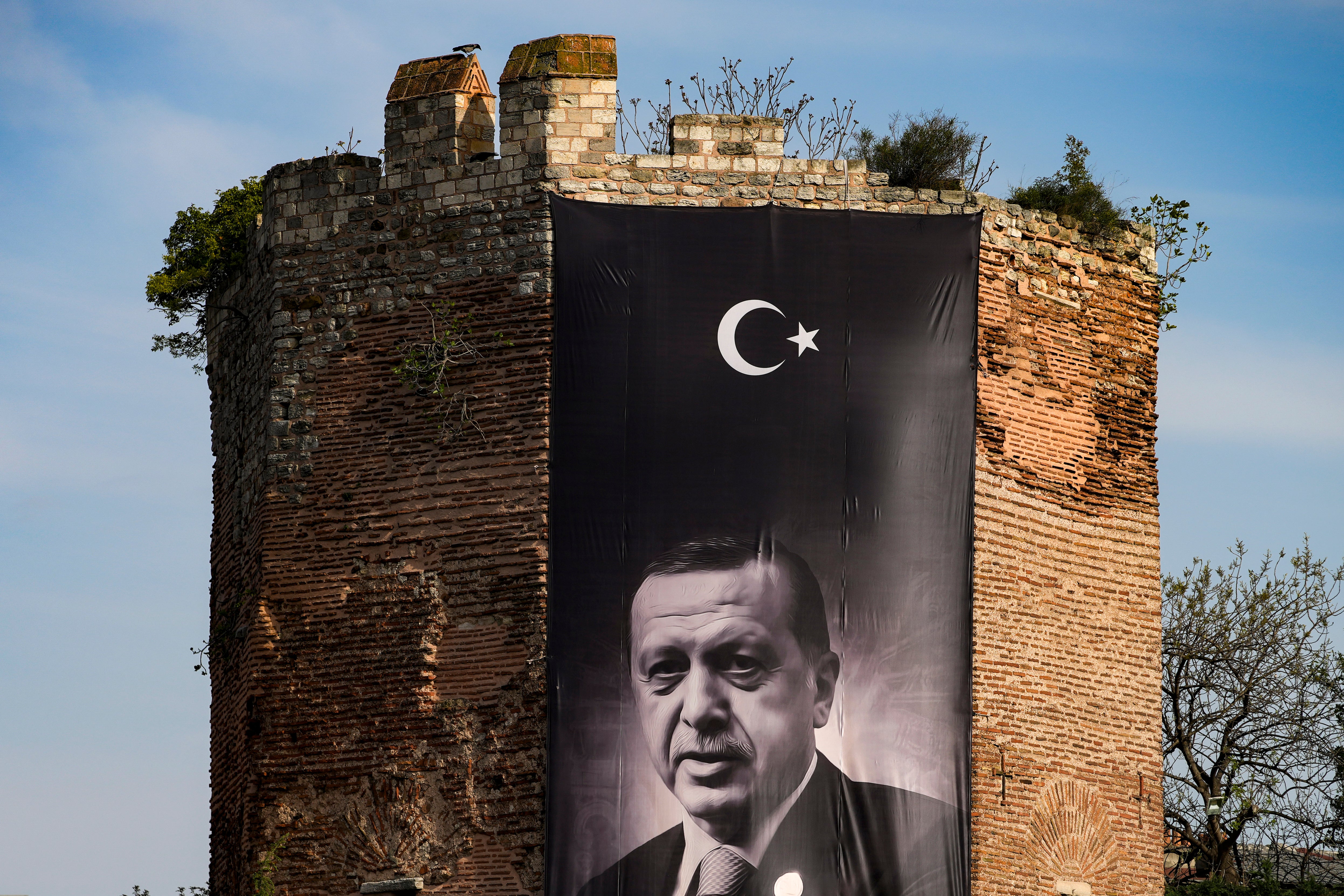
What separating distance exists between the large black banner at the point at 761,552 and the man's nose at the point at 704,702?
24 mm

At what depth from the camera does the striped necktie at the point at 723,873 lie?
43.4 feet

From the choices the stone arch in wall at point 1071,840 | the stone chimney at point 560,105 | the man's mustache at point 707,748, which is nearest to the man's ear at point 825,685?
the man's mustache at point 707,748

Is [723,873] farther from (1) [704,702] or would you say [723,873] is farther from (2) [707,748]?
(1) [704,702]

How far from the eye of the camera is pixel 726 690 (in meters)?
13.7

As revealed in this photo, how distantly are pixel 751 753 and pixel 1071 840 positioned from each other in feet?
9.57

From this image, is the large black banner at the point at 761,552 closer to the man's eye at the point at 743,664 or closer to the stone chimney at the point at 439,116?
the man's eye at the point at 743,664

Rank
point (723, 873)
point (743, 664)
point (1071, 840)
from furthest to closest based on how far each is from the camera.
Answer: point (1071, 840), point (743, 664), point (723, 873)

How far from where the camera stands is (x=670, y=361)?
14.1 meters

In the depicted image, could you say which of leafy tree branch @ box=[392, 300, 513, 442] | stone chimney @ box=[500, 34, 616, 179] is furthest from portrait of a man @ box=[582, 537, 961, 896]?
stone chimney @ box=[500, 34, 616, 179]

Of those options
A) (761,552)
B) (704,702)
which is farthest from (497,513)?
(704,702)

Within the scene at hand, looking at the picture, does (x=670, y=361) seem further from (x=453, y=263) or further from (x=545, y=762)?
(x=545, y=762)

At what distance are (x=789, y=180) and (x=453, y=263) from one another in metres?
2.87

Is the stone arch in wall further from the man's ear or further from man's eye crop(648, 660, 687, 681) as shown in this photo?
man's eye crop(648, 660, 687, 681)

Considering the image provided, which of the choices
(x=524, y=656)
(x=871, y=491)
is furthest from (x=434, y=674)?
(x=871, y=491)
